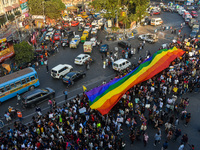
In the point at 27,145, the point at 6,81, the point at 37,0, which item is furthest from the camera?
the point at 37,0

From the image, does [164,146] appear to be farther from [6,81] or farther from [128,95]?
[6,81]

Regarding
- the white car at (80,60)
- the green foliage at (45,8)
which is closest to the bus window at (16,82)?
the white car at (80,60)

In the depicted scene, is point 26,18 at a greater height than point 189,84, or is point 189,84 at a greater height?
point 26,18

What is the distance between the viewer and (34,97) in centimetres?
2120

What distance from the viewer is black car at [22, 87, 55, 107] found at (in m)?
20.9

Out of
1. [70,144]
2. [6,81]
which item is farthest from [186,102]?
[6,81]

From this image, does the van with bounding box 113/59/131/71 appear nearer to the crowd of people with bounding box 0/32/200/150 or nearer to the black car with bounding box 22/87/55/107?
the crowd of people with bounding box 0/32/200/150

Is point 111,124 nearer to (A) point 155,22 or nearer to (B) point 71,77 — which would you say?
(B) point 71,77

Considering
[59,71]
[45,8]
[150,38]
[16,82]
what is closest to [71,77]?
[59,71]

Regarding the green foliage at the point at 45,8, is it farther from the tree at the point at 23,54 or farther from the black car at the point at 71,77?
the black car at the point at 71,77

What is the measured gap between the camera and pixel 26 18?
56312 millimetres

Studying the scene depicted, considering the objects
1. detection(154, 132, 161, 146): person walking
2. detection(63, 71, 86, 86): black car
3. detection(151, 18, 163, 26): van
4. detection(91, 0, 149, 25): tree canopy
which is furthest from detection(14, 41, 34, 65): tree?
detection(151, 18, 163, 26): van

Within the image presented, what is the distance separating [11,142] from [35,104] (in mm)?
6367

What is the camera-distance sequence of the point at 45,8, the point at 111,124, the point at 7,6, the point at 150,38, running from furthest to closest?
the point at 7,6
the point at 45,8
the point at 150,38
the point at 111,124
